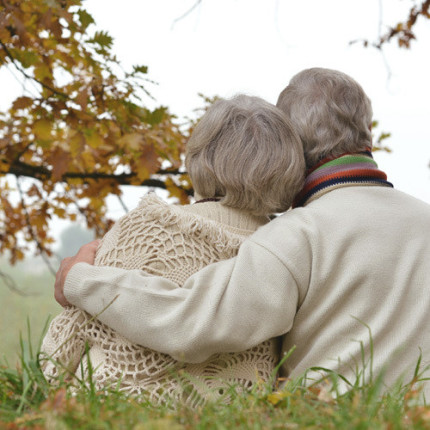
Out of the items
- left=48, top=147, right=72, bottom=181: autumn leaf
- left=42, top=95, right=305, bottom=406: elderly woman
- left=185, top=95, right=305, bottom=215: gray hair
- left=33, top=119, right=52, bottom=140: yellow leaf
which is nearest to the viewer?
left=42, top=95, right=305, bottom=406: elderly woman

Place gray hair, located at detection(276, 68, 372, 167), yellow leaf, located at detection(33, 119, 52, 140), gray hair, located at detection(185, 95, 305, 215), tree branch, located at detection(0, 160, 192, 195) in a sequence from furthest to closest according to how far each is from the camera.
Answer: tree branch, located at detection(0, 160, 192, 195) → yellow leaf, located at detection(33, 119, 52, 140) → gray hair, located at detection(276, 68, 372, 167) → gray hair, located at detection(185, 95, 305, 215)

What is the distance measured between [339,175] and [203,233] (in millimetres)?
560

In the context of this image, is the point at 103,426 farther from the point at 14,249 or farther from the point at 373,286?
the point at 14,249

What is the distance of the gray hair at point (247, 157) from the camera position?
209cm

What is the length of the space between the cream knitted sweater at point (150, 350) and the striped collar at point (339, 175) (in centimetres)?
33

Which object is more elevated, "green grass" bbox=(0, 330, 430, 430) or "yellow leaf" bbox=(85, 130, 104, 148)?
"yellow leaf" bbox=(85, 130, 104, 148)

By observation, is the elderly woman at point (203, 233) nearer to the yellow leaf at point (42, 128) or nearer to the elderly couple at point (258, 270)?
the elderly couple at point (258, 270)

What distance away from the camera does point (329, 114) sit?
88.0 inches

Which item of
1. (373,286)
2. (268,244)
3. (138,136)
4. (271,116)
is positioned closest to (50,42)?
(138,136)

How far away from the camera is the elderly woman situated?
1978 millimetres

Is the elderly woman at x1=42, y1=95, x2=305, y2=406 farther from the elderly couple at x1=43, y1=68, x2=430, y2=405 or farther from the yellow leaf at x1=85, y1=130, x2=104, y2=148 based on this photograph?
the yellow leaf at x1=85, y1=130, x2=104, y2=148

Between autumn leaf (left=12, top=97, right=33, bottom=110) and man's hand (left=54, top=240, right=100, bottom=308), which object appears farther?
autumn leaf (left=12, top=97, right=33, bottom=110)

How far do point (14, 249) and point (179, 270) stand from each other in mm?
3517

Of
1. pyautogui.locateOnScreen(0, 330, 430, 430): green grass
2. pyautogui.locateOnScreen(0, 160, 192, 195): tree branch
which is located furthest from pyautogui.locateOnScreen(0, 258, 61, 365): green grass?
pyautogui.locateOnScreen(0, 330, 430, 430): green grass
